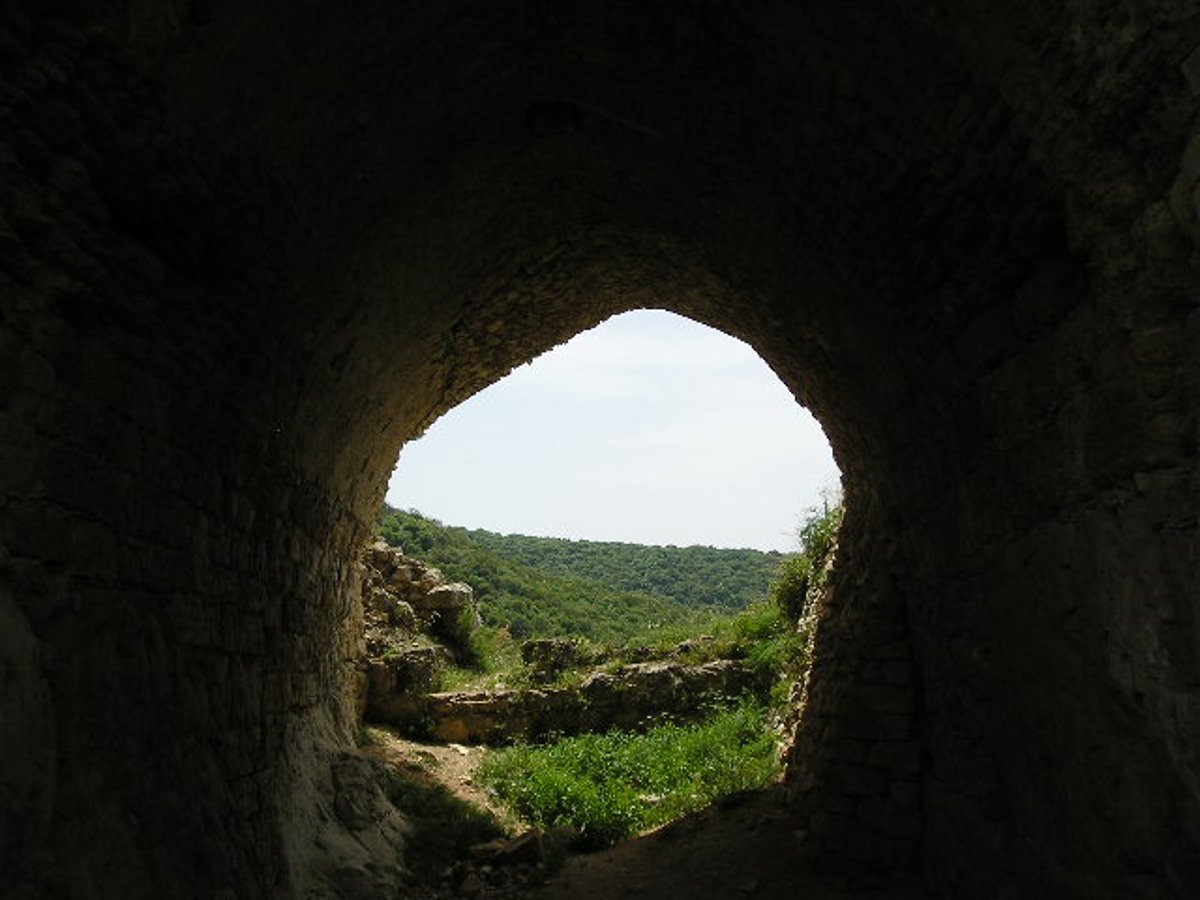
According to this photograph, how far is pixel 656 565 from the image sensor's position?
5547cm

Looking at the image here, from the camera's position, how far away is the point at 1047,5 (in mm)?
2699

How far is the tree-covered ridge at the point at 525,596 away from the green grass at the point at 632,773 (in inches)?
592

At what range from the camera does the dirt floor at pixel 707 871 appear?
5.85 meters

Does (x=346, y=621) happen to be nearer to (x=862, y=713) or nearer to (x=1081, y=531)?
(x=862, y=713)

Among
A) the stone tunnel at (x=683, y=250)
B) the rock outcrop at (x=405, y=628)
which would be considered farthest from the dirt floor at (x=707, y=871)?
the rock outcrop at (x=405, y=628)

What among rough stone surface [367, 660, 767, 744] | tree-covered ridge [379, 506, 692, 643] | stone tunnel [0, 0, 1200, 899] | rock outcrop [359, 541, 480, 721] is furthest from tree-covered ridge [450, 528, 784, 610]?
stone tunnel [0, 0, 1200, 899]

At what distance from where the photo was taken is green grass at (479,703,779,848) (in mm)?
8000

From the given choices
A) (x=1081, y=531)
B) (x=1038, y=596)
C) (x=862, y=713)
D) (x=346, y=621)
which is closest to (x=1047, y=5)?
(x=1081, y=531)

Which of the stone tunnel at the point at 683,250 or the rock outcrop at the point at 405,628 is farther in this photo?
the rock outcrop at the point at 405,628

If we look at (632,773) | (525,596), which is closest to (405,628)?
(632,773)

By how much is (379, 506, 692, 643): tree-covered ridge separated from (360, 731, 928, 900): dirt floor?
1816cm

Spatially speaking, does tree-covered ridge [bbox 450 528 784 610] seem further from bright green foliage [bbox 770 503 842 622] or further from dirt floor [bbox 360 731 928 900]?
dirt floor [bbox 360 731 928 900]

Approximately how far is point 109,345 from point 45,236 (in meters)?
0.59

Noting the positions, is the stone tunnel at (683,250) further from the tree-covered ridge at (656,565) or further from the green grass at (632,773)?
the tree-covered ridge at (656,565)
